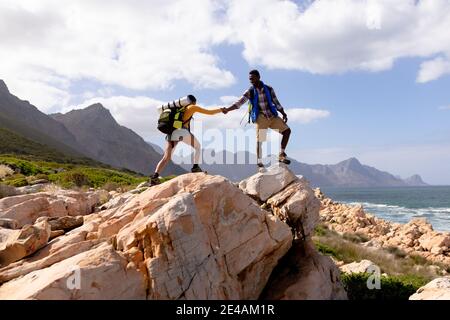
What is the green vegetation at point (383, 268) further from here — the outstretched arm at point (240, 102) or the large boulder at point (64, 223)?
the large boulder at point (64, 223)

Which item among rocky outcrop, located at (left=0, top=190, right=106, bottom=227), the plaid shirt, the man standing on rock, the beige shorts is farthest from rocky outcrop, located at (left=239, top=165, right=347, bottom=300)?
rocky outcrop, located at (left=0, top=190, right=106, bottom=227)

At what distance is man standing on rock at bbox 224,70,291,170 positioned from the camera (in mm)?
10914

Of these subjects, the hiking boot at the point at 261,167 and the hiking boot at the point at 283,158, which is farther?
the hiking boot at the point at 261,167

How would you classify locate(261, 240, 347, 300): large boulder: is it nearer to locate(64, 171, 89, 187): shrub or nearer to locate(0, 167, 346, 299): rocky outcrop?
locate(0, 167, 346, 299): rocky outcrop

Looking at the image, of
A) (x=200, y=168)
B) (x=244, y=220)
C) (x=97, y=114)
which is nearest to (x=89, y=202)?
(x=200, y=168)

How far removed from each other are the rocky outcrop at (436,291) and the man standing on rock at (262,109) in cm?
468

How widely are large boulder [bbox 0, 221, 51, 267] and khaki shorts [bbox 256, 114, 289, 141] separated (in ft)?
18.2

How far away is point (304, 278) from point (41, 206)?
294 inches

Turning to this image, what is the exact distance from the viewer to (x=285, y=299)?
9.10 metres

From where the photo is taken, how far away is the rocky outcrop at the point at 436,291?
8.59 meters

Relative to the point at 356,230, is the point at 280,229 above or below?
above

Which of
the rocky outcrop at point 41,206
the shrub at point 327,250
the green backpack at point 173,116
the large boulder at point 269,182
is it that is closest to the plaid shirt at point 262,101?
the green backpack at point 173,116

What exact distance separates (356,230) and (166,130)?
2165 cm
